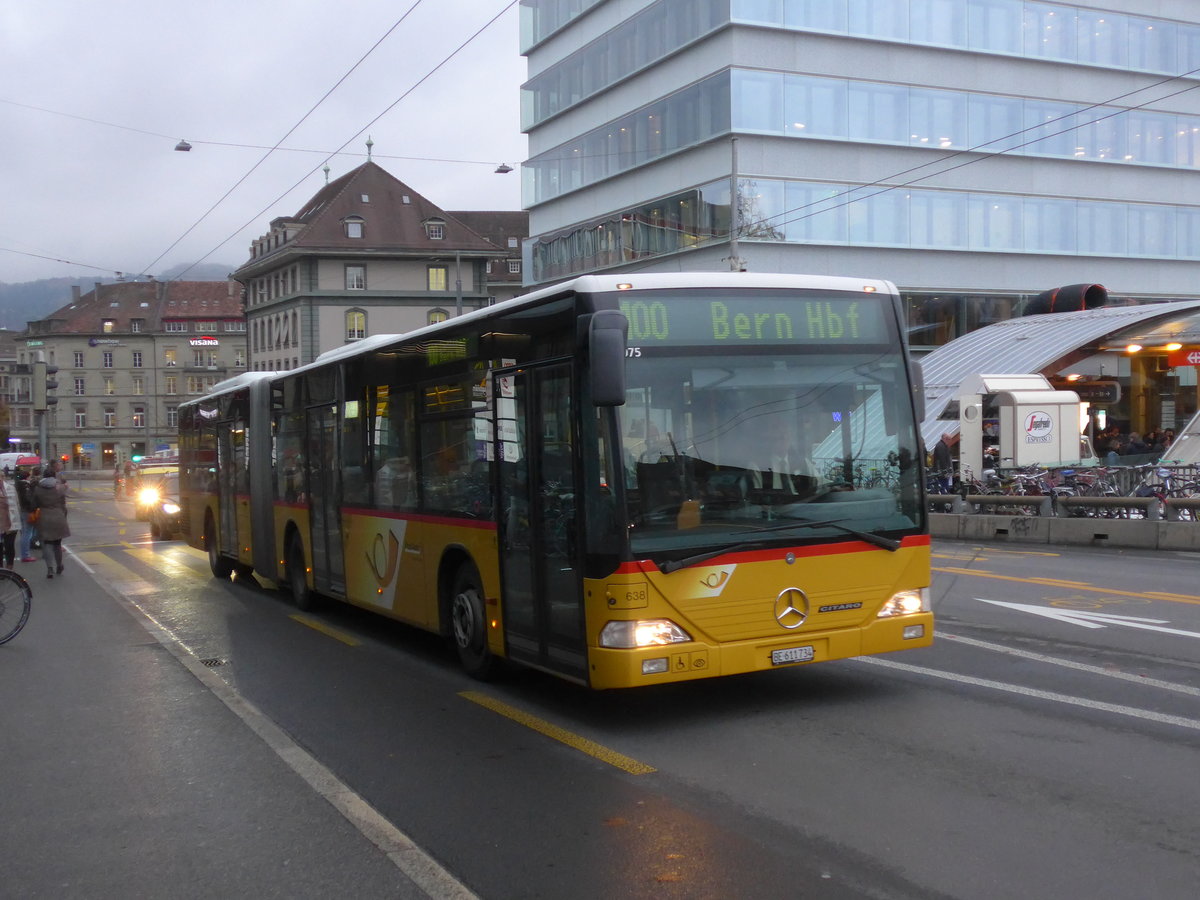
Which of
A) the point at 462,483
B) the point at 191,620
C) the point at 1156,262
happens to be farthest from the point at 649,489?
the point at 1156,262

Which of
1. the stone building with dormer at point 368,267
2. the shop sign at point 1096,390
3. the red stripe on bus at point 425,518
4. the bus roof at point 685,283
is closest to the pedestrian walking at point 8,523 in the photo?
the red stripe on bus at point 425,518

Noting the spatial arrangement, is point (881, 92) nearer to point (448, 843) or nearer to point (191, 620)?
A: point (191, 620)

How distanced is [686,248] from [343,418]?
31.7 metres

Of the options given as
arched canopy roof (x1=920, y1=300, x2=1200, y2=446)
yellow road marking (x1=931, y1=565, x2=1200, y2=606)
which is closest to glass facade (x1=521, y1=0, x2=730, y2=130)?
arched canopy roof (x1=920, y1=300, x2=1200, y2=446)

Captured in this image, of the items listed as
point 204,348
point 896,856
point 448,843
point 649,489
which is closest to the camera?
point 896,856

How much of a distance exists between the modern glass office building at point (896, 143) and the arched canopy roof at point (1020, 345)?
13.3ft

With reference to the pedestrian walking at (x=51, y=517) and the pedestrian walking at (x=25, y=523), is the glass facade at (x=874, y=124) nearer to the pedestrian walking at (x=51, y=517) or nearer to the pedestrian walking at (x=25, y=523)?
the pedestrian walking at (x=25, y=523)

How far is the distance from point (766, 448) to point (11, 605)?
26.4 feet

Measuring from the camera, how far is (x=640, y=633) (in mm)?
7180

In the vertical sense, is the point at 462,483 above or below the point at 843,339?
below

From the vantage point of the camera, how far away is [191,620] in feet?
45.1

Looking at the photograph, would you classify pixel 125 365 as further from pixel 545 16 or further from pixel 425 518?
pixel 425 518

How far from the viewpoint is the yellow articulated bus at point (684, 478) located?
285 inches

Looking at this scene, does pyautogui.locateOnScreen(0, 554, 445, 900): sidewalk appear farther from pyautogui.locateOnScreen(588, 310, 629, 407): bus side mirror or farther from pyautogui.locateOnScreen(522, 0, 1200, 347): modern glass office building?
pyautogui.locateOnScreen(522, 0, 1200, 347): modern glass office building
